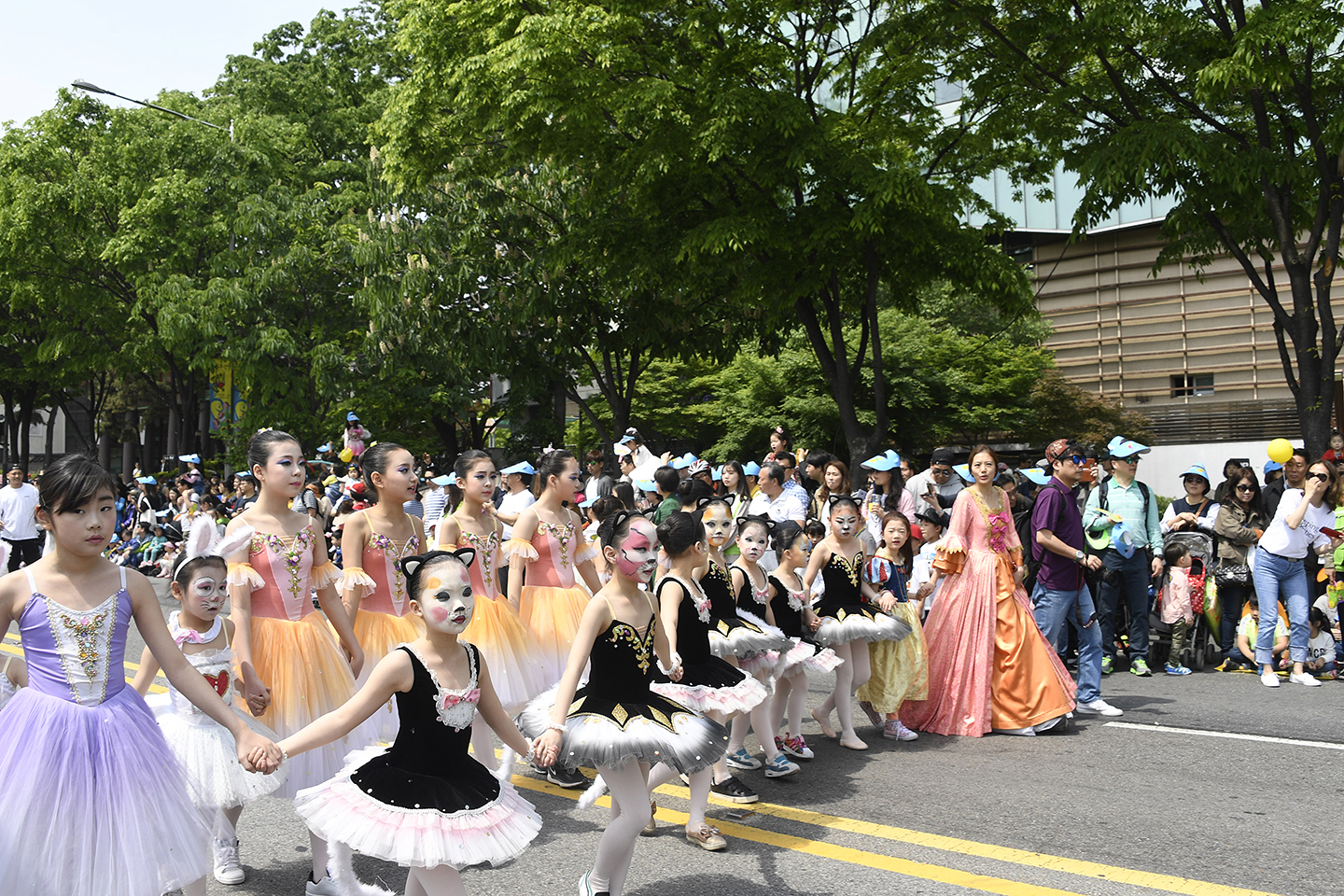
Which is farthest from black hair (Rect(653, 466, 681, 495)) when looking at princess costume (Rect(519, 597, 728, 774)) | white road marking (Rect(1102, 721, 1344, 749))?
princess costume (Rect(519, 597, 728, 774))

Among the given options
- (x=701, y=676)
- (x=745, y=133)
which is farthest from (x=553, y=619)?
(x=745, y=133)

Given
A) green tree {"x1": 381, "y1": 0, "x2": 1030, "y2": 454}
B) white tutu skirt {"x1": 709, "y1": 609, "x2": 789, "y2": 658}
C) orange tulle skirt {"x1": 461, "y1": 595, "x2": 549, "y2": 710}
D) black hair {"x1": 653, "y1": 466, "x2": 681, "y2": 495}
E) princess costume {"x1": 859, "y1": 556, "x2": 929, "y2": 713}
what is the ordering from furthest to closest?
green tree {"x1": 381, "y1": 0, "x2": 1030, "y2": 454}, black hair {"x1": 653, "y1": 466, "x2": 681, "y2": 495}, princess costume {"x1": 859, "y1": 556, "x2": 929, "y2": 713}, orange tulle skirt {"x1": 461, "y1": 595, "x2": 549, "y2": 710}, white tutu skirt {"x1": 709, "y1": 609, "x2": 789, "y2": 658}

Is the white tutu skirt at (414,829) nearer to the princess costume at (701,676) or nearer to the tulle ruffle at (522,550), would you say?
the princess costume at (701,676)

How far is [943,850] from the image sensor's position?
518cm

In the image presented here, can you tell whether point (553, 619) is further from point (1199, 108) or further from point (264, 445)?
point (1199, 108)

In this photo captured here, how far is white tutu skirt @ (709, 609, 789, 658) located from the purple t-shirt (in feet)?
9.68

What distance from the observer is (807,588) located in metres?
7.47

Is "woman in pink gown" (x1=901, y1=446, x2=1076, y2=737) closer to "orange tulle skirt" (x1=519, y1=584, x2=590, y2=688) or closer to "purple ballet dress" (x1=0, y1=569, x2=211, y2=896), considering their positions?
"orange tulle skirt" (x1=519, y1=584, x2=590, y2=688)

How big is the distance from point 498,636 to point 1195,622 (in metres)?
7.13

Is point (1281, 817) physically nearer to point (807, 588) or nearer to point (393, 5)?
point (807, 588)

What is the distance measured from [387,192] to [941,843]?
17.9m

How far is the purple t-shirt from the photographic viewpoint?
8383mm

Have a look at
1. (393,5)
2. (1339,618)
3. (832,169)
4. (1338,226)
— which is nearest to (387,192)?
(393,5)

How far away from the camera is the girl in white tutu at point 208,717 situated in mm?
4719
